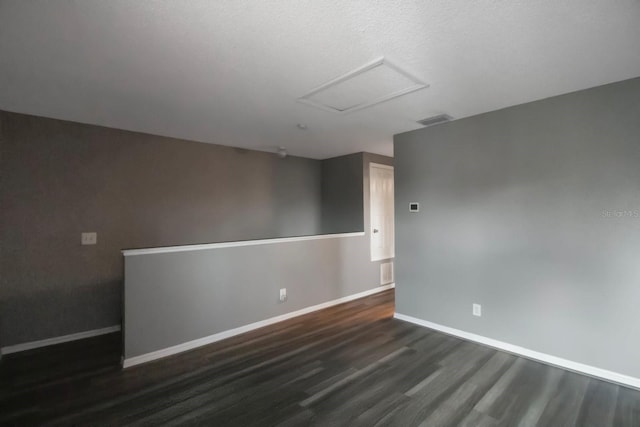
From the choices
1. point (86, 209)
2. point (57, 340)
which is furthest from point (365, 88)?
point (57, 340)

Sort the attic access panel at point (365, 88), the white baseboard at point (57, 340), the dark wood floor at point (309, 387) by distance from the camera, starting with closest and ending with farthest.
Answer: the dark wood floor at point (309, 387)
the attic access panel at point (365, 88)
the white baseboard at point (57, 340)

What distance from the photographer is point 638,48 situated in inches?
74.3

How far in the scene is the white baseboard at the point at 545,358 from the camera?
2.33m

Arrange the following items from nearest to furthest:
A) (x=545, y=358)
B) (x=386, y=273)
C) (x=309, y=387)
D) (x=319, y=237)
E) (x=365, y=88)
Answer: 1. (x=309, y=387)
2. (x=365, y=88)
3. (x=545, y=358)
4. (x=319, y=237)
5. (x=386, y=273)

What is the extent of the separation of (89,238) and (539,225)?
480 cm

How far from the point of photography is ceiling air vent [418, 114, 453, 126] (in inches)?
125

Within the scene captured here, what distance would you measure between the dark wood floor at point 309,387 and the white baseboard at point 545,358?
0.08 meters

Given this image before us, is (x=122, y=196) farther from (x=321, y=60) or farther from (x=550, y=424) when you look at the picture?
(x=550, y=424)

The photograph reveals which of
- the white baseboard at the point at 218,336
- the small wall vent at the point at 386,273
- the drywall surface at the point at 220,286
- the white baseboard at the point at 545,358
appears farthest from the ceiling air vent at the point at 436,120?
the white baseboard at the point at 218,336

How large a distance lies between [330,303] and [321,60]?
3.30 meters

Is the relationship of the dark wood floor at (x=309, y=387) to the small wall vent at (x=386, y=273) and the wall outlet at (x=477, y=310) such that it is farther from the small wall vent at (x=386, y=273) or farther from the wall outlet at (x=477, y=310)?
the small wall vent at (x=386, y=273)

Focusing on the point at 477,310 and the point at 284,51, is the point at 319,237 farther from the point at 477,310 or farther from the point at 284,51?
the point at 284,51

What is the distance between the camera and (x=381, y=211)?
5.26 metres

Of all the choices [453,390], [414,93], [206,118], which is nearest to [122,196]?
[206,118]
